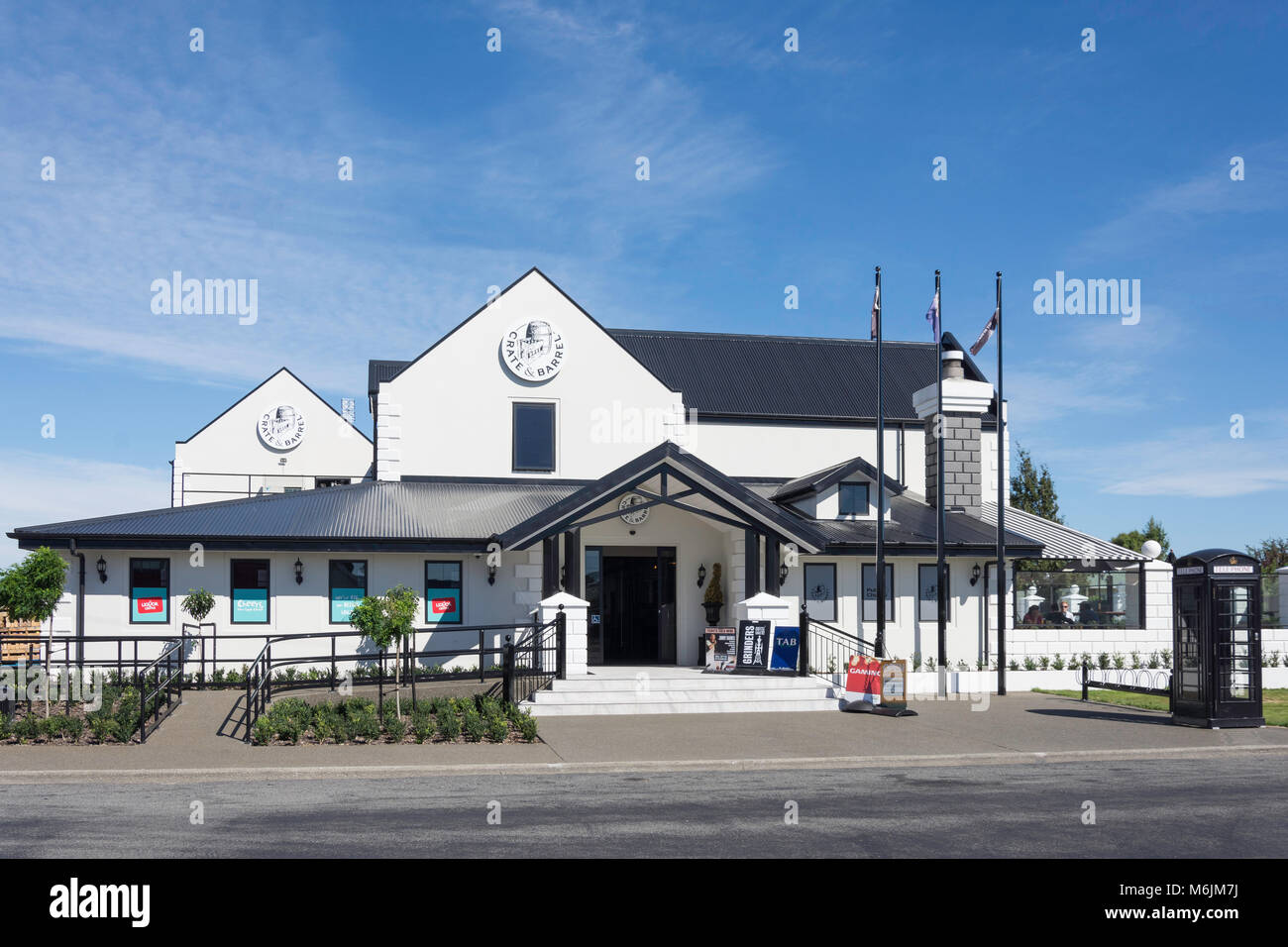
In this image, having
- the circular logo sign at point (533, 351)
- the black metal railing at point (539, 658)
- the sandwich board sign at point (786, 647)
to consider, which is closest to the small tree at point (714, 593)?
the sandwich board sign at point (786, 647)

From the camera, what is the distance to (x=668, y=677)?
2156cm

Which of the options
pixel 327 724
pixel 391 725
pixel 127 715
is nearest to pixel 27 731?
pixel 127 715

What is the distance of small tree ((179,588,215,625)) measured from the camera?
2312 cm

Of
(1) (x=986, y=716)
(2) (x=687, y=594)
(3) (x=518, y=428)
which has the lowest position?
(1) (x=986, y=716)

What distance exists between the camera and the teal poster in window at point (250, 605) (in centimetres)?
2438

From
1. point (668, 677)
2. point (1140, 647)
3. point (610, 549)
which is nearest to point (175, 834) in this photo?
point (668, 677)

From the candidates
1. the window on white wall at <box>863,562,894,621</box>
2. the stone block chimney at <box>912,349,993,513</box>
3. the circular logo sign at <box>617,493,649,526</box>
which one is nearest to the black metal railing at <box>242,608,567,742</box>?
the circular logo sign at <box>617,493,649,526</box>

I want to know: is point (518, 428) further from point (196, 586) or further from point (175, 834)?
point (175, 834)

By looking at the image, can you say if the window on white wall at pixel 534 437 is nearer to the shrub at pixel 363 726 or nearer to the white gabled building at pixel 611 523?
the white gabled building at pixel 611 523

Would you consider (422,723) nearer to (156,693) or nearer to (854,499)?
(156,693)

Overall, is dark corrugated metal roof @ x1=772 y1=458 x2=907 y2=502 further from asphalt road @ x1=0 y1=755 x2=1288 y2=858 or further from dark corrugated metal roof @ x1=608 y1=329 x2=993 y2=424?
asphalt road @ x1=0 y1=755 x2=1288 y2=858

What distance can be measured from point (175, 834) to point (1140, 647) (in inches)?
983

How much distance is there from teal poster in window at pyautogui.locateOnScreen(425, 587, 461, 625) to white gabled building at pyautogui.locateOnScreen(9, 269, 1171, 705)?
1.7 inches

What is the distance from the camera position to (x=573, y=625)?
21.8 meters
